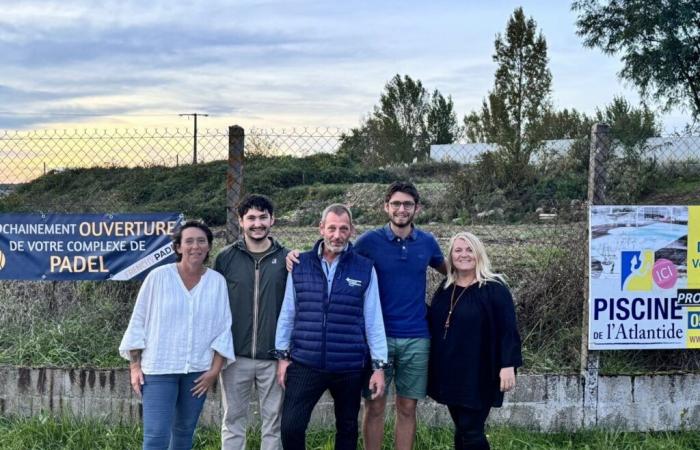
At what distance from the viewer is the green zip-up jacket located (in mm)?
4039

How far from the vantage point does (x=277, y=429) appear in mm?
4156


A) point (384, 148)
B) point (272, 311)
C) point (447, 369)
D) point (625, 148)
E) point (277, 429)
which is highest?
point (384, 148)

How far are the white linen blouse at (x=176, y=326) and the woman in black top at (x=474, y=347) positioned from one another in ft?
4.12

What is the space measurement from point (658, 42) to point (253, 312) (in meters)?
24.3

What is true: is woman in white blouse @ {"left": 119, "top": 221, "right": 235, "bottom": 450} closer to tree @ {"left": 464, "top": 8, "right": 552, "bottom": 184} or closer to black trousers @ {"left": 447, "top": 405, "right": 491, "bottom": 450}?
black trousers @ {"left": 447, "top": 405, "right": 491, "bottom": 450}

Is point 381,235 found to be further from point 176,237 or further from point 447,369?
point 176,237

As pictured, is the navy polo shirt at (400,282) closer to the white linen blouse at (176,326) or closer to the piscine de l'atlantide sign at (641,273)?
the white linen blouse at (176,326)

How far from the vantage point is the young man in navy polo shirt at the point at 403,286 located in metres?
4.15

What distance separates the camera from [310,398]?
3.96 meters

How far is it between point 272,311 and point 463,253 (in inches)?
46.1

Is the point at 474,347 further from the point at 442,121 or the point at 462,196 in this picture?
the point at 442,121

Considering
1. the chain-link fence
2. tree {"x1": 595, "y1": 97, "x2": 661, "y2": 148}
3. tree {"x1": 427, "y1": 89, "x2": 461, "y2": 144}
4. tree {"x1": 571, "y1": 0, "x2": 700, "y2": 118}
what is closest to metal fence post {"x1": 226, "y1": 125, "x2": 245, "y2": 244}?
the chain-link fence

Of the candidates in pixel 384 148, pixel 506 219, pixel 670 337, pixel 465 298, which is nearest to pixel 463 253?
pixel 465 298

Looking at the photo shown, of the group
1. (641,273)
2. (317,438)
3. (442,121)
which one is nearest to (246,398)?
(317,438)
